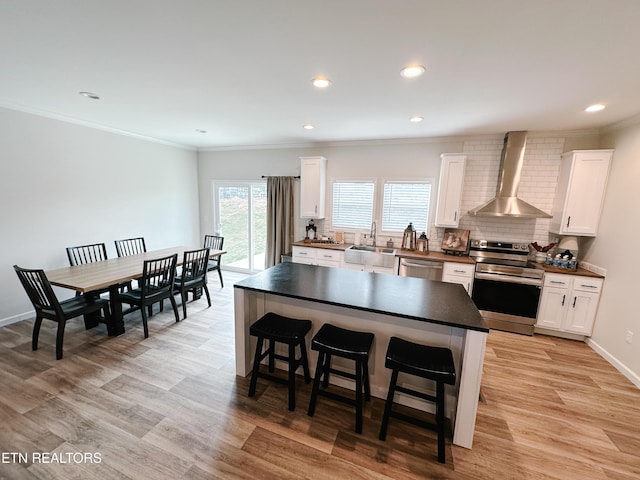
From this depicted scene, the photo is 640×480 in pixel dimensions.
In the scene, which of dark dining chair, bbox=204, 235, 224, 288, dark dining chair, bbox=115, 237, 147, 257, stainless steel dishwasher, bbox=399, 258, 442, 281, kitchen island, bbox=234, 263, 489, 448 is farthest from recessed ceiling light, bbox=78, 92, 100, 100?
stainless steel dishwasher, bbox=399, 258, 442, 281

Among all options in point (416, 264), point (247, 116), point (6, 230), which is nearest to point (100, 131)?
point (6, 230)

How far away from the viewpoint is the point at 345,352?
6.28 ft

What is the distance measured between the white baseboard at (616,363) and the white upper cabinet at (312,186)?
13.7 feet

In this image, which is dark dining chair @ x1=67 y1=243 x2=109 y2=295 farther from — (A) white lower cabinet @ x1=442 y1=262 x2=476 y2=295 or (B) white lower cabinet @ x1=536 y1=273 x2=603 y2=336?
(B) white lower cabinet @ x1=536 y1=273 x2=603 y2=336

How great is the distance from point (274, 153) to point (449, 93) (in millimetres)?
3568

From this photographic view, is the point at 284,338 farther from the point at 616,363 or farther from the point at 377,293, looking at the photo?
the point at 616,363

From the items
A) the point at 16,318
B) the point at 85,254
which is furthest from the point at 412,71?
the point at 16,318

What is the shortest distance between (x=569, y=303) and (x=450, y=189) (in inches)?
83.2

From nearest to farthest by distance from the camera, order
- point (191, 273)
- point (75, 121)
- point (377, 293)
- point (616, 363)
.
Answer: point (377, 293) → point (616, 363) → point (75, 121) → point (191, 273)

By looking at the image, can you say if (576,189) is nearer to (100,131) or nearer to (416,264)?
(416,264)

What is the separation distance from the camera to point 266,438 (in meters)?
1.89

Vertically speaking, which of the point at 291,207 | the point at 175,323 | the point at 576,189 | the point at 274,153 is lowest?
the point at 175,323

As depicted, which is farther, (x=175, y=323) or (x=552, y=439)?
(x=175, y=323)

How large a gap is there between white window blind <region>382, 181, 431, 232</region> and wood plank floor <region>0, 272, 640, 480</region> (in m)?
2.36
